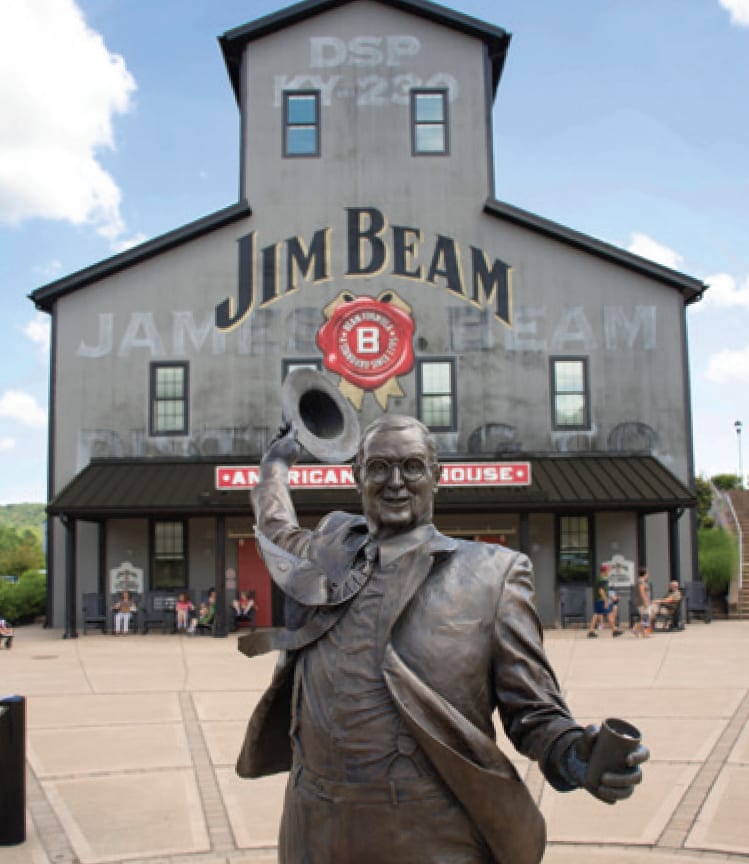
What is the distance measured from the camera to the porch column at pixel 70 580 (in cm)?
2122

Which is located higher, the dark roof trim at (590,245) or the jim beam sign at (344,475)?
the dark roof trim at (590,245)

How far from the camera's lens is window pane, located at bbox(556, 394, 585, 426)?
23.5 meters

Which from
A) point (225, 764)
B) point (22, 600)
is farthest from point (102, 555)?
point (225, 764)

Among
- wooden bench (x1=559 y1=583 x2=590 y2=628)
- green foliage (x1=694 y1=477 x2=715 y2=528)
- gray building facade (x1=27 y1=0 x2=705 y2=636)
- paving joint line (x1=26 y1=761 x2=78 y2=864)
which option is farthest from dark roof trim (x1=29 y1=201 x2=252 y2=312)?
green foliage (x1=694 y1=477 x2=715 y2=528)

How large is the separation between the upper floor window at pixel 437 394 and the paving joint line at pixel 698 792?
1340 cm

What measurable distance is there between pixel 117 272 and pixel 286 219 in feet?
14.4

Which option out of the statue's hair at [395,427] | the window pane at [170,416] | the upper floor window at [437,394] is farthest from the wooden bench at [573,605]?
the statue's hair at [395,427]

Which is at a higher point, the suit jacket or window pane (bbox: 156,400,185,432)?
window pane (bbox: 156,400,185,432)

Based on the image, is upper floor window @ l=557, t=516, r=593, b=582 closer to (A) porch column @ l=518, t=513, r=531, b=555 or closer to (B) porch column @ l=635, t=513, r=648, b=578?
(B) porch column @ l=635, t=513, r=648, b=578

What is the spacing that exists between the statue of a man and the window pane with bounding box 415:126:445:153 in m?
22.3

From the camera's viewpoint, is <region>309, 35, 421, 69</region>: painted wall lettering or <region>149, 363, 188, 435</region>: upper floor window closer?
<region>149, 363, 188, 435</region>: upper floor window

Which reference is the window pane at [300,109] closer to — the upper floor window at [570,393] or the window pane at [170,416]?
the window pane at [170,416]

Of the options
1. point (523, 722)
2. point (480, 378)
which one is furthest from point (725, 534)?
point (523, 722)

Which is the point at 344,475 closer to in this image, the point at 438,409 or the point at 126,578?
the point at 438,409
